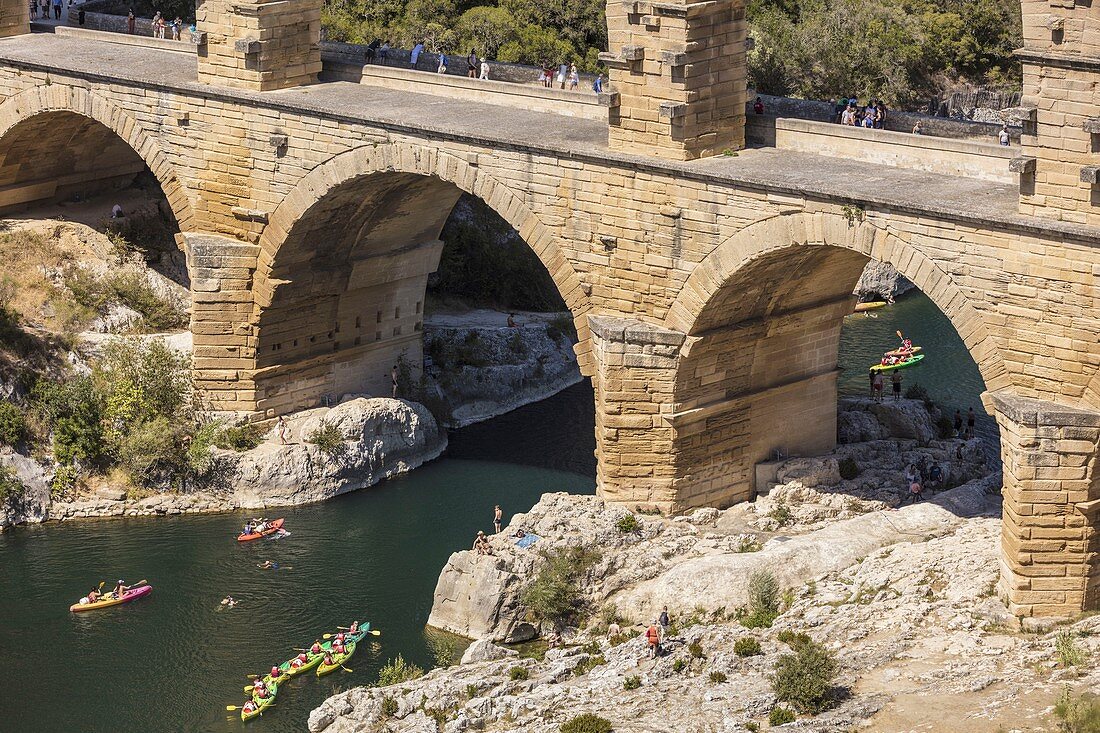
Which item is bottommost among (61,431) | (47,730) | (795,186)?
(47,730)

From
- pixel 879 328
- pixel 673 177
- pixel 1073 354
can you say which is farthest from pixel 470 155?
pixel 879 328

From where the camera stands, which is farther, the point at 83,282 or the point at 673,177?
the point at 83,282

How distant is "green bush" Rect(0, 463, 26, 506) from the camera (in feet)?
138

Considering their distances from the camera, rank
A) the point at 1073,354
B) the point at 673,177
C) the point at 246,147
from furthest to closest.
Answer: the point at 246,147
the point at 673,177
the point at 1073,354

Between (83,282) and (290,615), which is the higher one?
(83,282)

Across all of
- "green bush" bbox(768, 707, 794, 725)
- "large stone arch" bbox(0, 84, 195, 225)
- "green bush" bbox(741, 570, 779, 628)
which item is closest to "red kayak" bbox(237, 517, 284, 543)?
"large stone arch" bbox(0, 84, 195, 225)

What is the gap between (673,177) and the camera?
115 ft

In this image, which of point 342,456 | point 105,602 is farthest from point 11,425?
point 342,456

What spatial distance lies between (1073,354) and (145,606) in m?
19.7

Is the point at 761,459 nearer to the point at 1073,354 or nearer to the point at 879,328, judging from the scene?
the point at 1073,354

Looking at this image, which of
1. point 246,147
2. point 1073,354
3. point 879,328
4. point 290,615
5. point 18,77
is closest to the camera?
point 1073,354

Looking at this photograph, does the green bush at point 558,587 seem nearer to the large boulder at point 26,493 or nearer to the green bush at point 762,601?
the green bush at point 762,601

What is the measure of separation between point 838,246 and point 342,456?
15.5m

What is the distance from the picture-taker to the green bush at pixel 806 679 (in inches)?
1157
